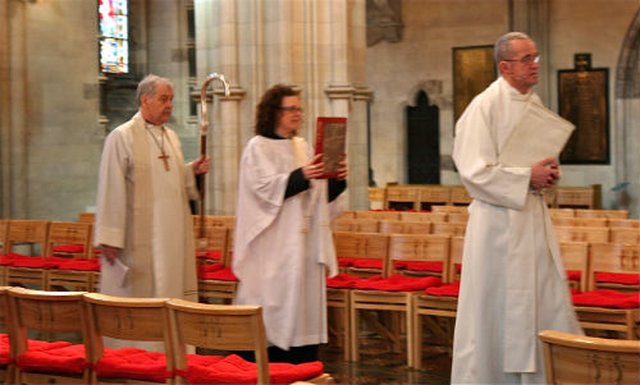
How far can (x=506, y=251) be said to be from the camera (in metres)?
4.74

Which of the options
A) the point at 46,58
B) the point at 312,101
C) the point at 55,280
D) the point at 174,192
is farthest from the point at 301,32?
the point at 174,192

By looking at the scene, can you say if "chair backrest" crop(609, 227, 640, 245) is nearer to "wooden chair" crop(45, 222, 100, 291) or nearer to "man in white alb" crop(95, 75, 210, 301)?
"man in white alb" crop(95, 75, 210, 301)

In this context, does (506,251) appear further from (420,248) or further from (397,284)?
(420,248)

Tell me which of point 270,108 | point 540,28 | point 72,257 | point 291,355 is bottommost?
point 291,355

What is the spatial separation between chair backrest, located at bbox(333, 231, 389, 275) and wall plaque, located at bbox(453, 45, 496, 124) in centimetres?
1487

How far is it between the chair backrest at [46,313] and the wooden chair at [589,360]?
7.40ft

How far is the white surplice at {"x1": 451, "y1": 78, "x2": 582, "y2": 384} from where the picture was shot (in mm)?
4676

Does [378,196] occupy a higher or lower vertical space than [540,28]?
lower

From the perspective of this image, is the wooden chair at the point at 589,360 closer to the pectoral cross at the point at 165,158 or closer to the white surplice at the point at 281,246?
the white surplice at the point at 281,246

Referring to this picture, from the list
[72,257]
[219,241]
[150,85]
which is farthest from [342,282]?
[72,257]

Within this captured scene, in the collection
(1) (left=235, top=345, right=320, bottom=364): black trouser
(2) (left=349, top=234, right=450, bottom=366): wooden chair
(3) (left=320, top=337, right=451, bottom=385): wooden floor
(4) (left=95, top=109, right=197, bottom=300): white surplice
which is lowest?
(3) (left=320, top=337, right=451, bottom=385): wooden floor

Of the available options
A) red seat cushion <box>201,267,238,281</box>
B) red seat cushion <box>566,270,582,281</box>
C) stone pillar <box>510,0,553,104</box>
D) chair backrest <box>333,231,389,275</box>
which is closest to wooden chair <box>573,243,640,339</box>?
red seat cushion <box>566,270,582,281</box>

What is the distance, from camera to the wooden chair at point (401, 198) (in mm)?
20500

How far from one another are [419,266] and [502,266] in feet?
13.3
